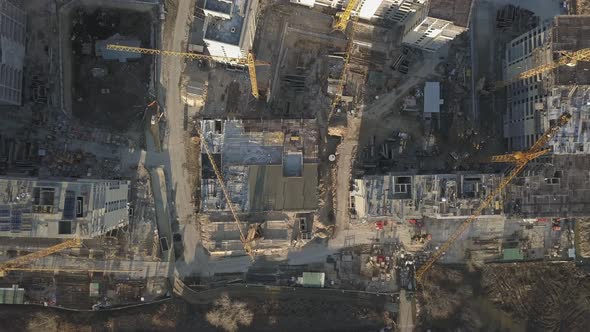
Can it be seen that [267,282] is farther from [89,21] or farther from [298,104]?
[89,21]

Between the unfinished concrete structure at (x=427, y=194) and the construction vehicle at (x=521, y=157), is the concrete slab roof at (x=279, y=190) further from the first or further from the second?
the construction vehicle at (x=521, y=157)

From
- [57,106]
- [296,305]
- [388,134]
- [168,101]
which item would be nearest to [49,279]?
[57,106]

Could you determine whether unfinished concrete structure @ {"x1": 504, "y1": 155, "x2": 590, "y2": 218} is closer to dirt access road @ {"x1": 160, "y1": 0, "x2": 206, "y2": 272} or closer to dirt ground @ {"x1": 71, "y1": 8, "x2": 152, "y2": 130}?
dirt access road @ {"x1": 160, "y1": 0, "x2": 206, "y2": 272}

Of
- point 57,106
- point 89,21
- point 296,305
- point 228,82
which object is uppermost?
point 89,21

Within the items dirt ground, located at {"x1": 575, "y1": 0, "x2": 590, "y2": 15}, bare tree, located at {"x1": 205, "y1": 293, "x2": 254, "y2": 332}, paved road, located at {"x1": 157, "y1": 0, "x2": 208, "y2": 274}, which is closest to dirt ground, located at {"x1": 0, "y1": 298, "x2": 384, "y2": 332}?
bare tree, located at {"x1": 205, "y1": 293, "x2": 254, "y2": 332}

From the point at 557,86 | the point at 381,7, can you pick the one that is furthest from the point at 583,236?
the point at 381,7

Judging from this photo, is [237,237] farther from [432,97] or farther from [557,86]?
[557,86]
